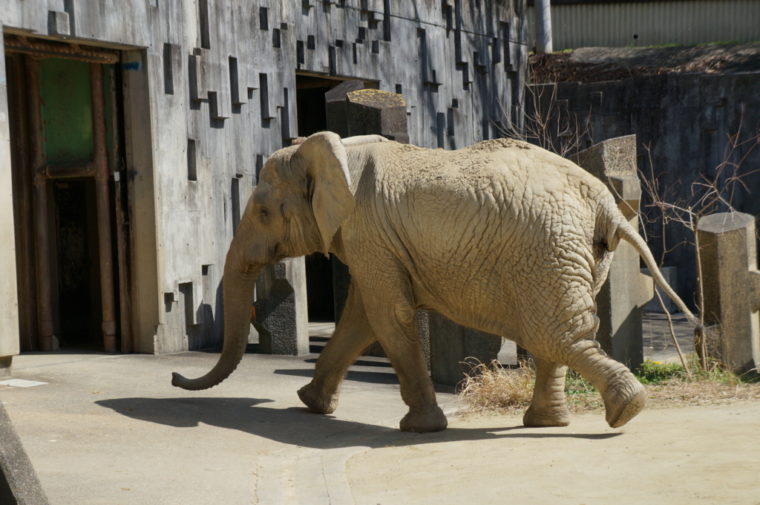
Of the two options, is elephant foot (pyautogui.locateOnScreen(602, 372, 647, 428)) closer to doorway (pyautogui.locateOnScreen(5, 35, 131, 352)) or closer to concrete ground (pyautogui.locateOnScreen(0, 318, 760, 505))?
concrete ground (pyautogui.locateOnScreen(0, 318, 760, 505))

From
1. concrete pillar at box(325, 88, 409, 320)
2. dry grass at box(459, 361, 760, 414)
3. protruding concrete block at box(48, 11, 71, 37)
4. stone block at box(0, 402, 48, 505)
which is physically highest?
protruding concrete block at box(48, 11, 71, 37)

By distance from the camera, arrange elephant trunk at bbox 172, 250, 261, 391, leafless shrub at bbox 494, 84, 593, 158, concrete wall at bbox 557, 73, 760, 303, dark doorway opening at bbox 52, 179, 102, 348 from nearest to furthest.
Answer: elephant trunk at bbox 172, 250, 261, 391, dark doorway opening at bbox 52, 179, 102, 348, concrete wall at bbox 557, 73, 760, 303, leafless shrub at bbox 494, 84, 593, 158

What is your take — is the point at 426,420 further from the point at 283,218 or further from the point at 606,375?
Answer: the point at 283,218

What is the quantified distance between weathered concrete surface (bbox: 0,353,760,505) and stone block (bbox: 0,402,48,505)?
53.5 inches

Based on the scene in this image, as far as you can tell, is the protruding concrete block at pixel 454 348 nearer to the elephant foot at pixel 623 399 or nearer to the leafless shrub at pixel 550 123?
the elephant foot at pixel 623 399

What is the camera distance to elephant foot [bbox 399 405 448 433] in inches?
313

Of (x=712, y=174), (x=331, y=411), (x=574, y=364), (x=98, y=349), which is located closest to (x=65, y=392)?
(x=331, y=411)

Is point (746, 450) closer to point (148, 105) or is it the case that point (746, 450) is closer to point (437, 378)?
point (437, 378)

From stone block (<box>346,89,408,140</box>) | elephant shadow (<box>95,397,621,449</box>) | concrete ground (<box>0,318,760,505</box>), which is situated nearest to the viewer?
concrete ground (<box>0,318,760,505</box>)

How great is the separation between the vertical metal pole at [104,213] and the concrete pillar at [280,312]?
1.55 m

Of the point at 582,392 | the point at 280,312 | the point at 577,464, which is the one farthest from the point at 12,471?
the point at 280,312

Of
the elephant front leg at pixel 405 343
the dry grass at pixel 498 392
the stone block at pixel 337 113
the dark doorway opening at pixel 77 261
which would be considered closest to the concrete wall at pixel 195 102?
the stone block at pixel 337 113

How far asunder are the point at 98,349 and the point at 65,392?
3.28 metres

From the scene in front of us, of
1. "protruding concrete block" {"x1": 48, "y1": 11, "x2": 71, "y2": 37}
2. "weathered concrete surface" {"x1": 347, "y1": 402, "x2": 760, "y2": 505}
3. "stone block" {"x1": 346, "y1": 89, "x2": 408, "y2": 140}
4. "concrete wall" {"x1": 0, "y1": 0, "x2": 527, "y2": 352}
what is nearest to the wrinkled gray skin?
"weathered concrete surface" {"x1": 347, "y1": 402, "x2": 760, "y2": 505}
